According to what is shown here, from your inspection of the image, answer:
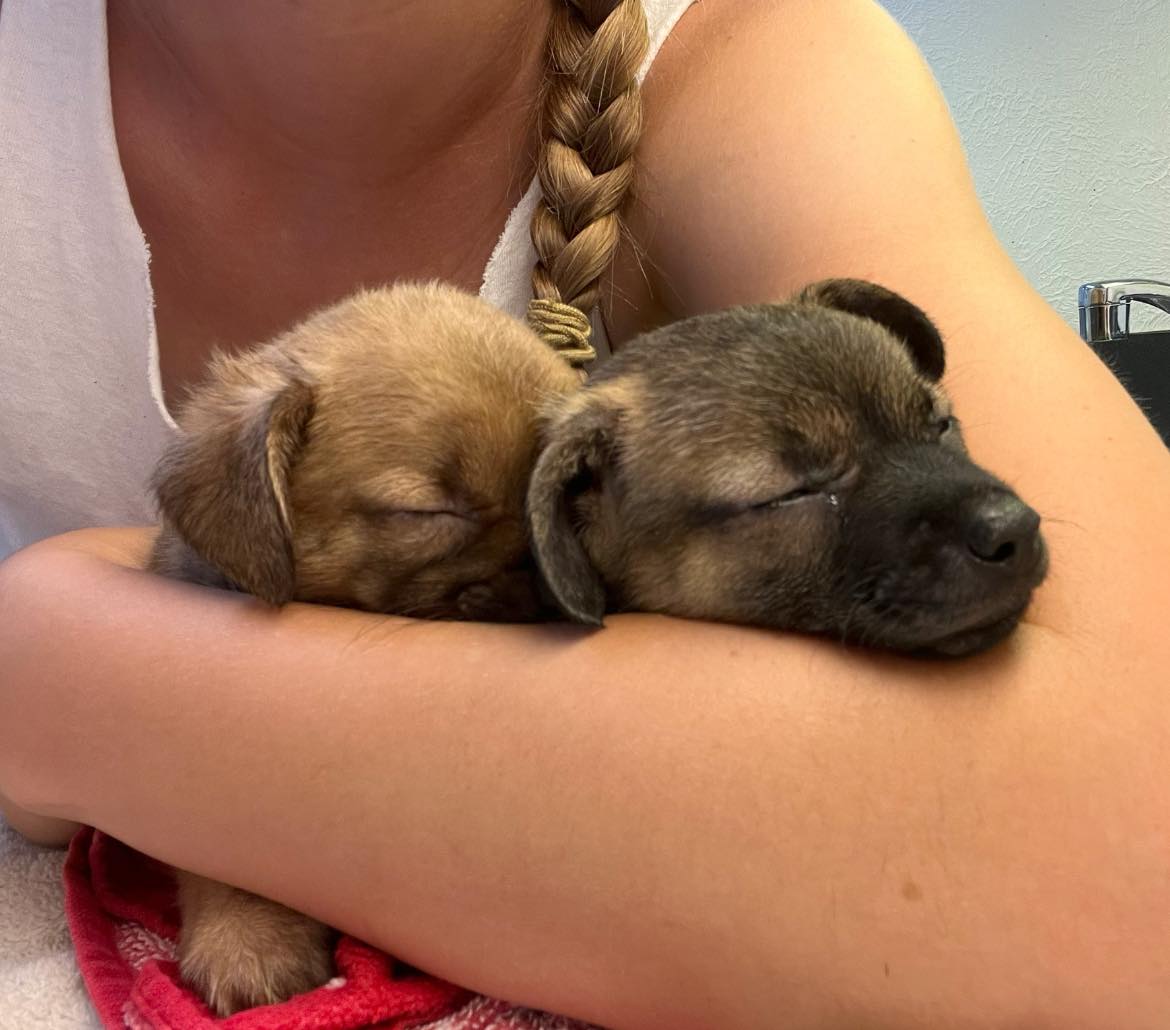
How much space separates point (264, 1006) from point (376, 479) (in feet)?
2.23

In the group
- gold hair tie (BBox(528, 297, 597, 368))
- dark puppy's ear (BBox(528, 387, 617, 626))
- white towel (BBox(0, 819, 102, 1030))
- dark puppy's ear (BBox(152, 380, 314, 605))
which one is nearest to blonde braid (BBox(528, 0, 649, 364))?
gold hair tie (BBox(528, 297, 597, 368))

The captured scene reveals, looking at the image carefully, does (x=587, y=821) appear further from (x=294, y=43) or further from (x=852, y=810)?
(x=294, y=43)

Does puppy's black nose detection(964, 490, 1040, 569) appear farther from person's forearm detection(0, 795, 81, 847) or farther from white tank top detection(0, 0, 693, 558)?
person's forearm detection(0, 795, 81, 847)

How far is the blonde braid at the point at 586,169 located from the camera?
1.83 m

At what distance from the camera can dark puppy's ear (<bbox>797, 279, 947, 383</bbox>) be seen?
146 centimetres

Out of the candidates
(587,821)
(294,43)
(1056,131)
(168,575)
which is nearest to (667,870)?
(587,821)

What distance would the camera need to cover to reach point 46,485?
7.25 ft

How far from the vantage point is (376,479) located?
1530 mm

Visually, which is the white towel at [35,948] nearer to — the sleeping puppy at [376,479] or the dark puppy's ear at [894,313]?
the sleeping puppy at [376,479]

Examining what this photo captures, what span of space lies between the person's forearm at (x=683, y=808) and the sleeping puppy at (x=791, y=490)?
9 cm

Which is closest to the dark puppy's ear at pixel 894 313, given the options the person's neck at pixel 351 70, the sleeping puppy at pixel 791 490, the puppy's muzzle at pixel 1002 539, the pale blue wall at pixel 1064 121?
the sleeping puppy at pixel 791 490

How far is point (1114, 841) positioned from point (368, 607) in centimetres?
96

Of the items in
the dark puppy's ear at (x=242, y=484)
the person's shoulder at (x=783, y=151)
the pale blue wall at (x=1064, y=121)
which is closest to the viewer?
the dark puppy's ear at (x=242, y=484)

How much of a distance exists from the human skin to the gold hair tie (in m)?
0.60
